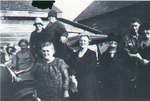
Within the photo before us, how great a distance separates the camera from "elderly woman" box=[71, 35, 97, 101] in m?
4.13

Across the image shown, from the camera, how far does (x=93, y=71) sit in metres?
4.18

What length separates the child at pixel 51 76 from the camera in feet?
13.2

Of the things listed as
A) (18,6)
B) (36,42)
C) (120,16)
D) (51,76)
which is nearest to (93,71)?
(51,76)

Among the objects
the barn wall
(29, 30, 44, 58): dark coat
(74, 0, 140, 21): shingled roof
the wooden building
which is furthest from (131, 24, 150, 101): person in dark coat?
(74, 0, 140, 21): shingled roof

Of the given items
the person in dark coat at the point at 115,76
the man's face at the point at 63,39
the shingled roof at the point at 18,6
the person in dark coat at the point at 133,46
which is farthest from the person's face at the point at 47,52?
the shingled roof at the point at 18,6

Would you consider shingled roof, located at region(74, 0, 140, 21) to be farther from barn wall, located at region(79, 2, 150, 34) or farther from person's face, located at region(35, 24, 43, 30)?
person's face, located at region(35, 24, 43, 30)

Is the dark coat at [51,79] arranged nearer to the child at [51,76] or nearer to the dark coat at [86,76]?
the child at [51,76]

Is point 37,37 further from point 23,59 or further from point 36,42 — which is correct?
point 23,59

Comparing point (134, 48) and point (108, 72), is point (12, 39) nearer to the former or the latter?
point (108, 72)

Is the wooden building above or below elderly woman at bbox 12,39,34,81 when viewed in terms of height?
above

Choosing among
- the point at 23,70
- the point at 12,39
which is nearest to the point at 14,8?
the point at 12,39

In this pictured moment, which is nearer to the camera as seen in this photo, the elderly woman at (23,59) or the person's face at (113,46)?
the person's face at (113,46)

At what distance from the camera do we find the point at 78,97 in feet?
13.7

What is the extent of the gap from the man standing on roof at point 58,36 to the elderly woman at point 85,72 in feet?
0.84
